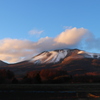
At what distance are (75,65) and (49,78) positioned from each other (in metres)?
59.8

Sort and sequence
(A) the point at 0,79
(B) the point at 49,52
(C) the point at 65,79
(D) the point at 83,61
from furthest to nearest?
(B) the point at 49,52 < (D) the point at 83,61 < (C) the point at 65,79 < (A) the point at 0,79

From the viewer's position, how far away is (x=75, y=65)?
4259 inches

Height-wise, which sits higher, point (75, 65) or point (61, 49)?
point (61, 49)

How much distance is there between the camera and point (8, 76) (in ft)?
170

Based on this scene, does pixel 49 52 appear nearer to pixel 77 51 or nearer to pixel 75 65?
pixel 77 51

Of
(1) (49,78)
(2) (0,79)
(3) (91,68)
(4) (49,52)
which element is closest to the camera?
(2) (0,79)

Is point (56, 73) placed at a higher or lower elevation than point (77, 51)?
lower

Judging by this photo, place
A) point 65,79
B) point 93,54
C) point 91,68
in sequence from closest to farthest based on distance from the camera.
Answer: point 65,79
point 91,68
point 93,54

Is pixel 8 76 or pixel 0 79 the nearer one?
pixel 0 79

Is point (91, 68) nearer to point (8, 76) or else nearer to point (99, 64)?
point (99, 64)

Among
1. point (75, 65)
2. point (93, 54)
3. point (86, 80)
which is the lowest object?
point (86, 80)

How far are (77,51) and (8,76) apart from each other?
106 m

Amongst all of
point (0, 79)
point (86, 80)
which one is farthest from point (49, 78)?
point (0, 79)

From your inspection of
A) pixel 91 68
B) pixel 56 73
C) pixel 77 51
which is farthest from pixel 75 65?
pixel 56 73
